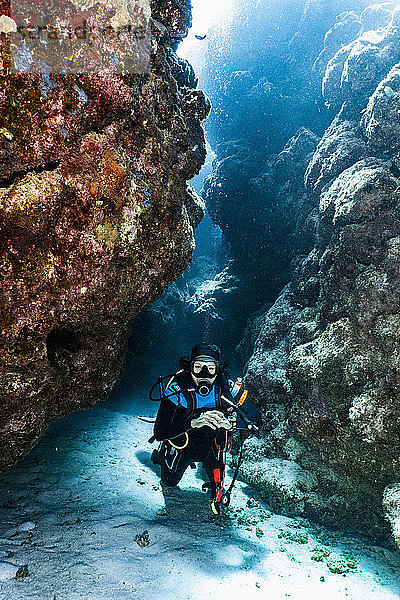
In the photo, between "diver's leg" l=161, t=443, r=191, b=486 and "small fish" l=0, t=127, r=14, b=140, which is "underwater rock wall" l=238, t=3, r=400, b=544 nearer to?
"diver's leg" l=161, t=443, r=191, b=486

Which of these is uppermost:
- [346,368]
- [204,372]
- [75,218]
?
[75,218]

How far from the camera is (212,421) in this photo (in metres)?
4.13

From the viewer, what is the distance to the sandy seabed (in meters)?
2.59

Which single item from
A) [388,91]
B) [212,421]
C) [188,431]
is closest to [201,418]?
[212,421]

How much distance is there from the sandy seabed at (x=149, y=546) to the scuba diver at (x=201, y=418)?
1.55ft

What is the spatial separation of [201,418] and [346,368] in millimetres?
2804

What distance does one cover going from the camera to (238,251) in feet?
50.9

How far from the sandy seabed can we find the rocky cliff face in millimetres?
935

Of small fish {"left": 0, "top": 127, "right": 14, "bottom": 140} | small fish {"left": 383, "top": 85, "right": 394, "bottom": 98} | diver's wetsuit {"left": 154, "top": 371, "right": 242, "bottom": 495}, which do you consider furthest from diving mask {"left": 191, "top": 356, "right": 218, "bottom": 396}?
small fish {"left": 383, "top": 85, "right": 394, "bottom": 98}

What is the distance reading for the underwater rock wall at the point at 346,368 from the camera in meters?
4.81

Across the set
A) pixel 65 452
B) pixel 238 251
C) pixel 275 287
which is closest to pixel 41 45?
pixel 65 452

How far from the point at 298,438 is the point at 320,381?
1.20 meters

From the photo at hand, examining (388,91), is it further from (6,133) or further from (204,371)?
(6,133)

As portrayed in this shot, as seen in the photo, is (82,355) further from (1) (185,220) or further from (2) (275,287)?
(2) (275,287)
